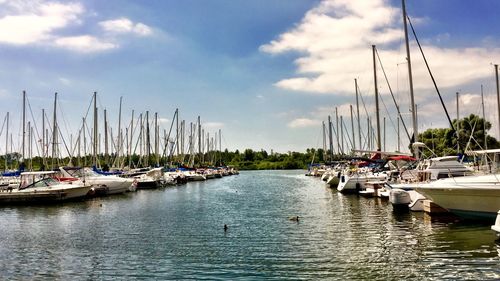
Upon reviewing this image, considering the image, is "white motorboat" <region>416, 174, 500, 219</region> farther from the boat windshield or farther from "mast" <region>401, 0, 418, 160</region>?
the boat windshield

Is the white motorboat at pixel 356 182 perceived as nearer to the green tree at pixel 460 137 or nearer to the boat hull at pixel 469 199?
the boat hull at pixel 469 199

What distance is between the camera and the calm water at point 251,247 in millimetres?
17375

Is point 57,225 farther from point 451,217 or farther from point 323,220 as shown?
point 451,217

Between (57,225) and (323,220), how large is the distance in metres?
18.4

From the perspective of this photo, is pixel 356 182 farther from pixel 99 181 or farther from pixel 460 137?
pixel 460 137

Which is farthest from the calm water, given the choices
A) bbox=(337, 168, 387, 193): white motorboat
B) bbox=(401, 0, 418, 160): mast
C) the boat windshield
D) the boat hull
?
the boat windshield

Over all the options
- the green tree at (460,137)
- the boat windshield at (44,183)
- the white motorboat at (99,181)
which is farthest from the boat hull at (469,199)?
the green tree at (460,137)

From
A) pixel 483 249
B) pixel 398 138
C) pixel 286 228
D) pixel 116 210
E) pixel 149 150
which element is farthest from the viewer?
pixel 149 150

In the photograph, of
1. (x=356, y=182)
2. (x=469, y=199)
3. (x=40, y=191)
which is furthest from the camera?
(x=356, y=182)

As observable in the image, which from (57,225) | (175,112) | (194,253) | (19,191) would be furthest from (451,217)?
(175,112)

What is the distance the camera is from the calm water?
57.0ft

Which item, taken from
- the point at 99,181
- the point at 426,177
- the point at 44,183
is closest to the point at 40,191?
the point at 44,183

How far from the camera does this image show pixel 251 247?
73.4 ft

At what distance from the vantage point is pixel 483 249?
19.6m
